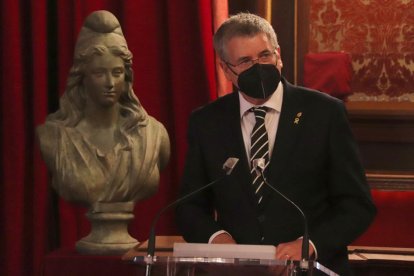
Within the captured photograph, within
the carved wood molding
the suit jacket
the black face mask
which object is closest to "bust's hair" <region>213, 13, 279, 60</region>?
the black face mask

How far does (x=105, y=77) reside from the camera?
11.0 feet

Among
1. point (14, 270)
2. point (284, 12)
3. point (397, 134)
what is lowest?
point (14, 270)

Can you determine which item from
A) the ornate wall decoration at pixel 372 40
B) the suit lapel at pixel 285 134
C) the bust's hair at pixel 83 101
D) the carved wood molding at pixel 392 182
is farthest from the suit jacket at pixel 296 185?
the ornate wall decoration at pixel 372 40

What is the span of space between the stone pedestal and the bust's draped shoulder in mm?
32

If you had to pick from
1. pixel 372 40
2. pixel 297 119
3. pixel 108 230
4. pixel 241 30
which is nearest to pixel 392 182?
pixel 372 40

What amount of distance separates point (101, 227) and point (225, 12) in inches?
52.4

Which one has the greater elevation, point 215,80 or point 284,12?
point 284,12

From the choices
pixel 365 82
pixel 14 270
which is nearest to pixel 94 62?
pixel 14 270

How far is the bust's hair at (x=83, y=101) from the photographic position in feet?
11.2

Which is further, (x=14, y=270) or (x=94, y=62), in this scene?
(x=14, y=270)

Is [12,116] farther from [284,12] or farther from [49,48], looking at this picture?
[284,12]

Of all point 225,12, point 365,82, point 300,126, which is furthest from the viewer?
point 365,82

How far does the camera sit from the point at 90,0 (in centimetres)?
423

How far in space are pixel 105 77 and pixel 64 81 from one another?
98cm
